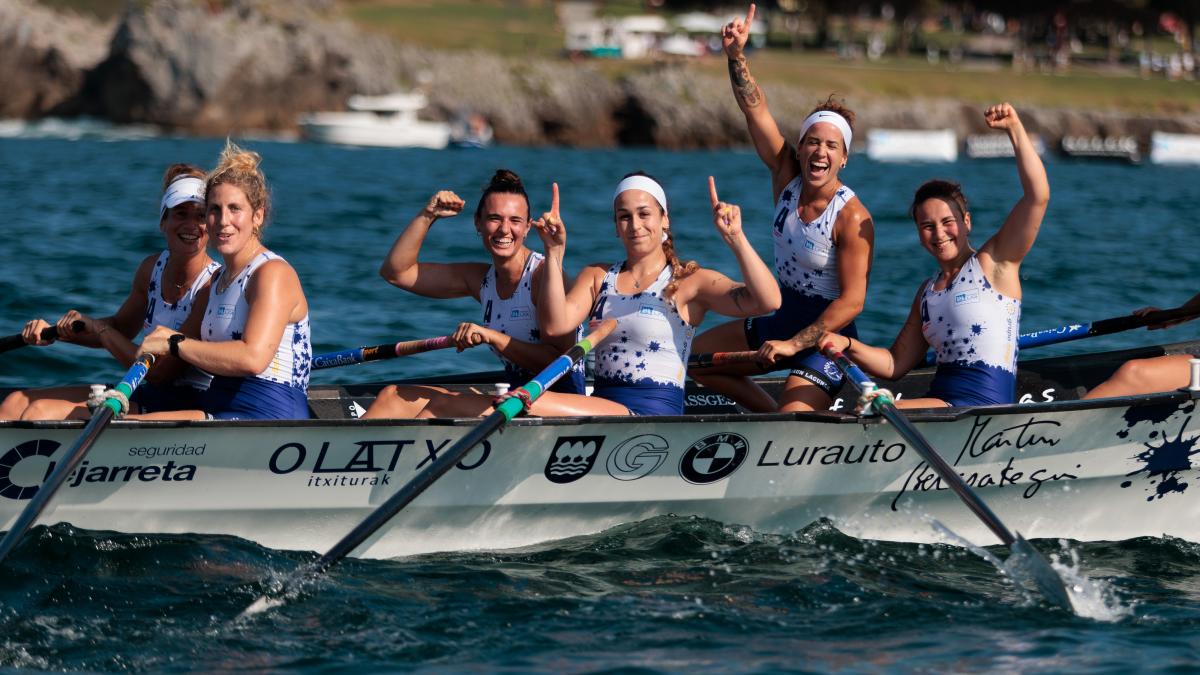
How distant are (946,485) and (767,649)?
74.2 inches

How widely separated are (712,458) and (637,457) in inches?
14.3

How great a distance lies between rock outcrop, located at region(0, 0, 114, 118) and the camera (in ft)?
177

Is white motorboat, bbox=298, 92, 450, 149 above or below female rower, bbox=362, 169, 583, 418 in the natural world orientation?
above

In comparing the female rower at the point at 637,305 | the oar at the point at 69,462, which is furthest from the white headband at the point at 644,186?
the oar at the point at 69,462

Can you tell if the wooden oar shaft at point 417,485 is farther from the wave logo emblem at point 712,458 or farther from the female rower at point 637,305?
the wave logo emblem at point 712,458

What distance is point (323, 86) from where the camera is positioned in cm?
5556

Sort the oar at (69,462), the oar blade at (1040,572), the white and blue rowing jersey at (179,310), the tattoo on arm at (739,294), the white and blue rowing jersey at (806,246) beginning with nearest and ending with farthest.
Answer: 1. the oar at (69,462)
2. the oar blade at (1040,572)
3. the tattoo on arm at (739,294)
4. the white and blue rowing jersey at (179,310)
5. the white and blue rowing jersey at (806,246)

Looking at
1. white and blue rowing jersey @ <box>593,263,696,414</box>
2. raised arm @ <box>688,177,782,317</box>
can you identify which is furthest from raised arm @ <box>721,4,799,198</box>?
white and blue rowing jersey @ <box>593,263,696,414</box>

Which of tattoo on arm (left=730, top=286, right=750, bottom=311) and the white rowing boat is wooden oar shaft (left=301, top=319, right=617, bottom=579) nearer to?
the white rowing boat

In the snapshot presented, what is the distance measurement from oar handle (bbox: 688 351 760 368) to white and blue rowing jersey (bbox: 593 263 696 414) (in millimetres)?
321

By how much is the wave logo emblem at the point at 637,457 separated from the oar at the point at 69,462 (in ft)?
7.30

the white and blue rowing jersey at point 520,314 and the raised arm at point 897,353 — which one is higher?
the raised arm at point 897,353

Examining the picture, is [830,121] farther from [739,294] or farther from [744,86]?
[739,294]

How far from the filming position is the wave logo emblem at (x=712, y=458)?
7.04 metres
